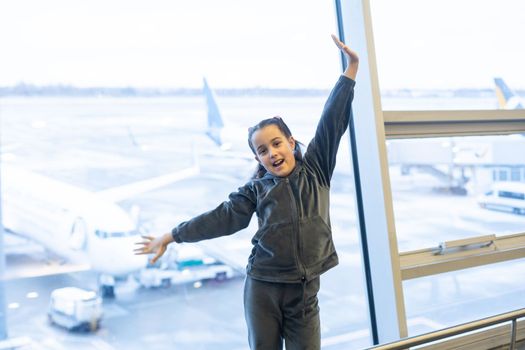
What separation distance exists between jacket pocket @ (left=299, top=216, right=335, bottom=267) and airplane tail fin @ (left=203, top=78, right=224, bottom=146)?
1.74 feet

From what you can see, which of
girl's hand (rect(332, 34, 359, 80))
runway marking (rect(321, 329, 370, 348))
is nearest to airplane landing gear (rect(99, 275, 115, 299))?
runway marking (rect(321, 329, 370, 348))

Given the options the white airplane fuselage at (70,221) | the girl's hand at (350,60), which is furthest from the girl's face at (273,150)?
the white airplane fuselage at (70,221)

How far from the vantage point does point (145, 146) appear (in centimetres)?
162

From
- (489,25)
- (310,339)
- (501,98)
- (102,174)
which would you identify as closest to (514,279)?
(501,98)

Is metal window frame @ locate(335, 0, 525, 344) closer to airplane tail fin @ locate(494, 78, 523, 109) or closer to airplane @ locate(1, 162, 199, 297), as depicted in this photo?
airplane tail fin @ locate(494, 78, 523, 109)

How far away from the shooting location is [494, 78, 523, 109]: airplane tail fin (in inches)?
89.8

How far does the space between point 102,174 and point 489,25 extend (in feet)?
5.89

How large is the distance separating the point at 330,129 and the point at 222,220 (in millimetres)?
407

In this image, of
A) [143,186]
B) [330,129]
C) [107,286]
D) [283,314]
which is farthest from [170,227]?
[330,129]

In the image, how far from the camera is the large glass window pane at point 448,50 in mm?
1988

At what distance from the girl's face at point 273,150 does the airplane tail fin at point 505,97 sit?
1375 millimetres

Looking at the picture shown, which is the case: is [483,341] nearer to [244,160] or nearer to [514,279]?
[514,279]

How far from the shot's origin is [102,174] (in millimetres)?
1544

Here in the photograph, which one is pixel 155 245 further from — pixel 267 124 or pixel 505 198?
pixel 505 198
